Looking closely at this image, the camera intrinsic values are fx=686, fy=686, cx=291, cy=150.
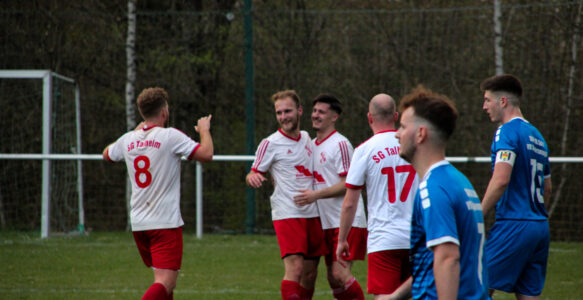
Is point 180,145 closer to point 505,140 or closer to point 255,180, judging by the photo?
point 255,180

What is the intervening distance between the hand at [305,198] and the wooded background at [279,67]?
7.21 m

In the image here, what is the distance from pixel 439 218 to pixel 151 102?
141 inches

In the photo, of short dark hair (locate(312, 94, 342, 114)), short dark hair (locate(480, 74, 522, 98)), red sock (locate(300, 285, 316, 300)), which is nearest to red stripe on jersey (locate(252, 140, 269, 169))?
short dark hair (locate(312, 94, 342, 114))

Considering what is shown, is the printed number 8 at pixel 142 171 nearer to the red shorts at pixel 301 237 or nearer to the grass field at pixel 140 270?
the red shorts at pixel 301 237

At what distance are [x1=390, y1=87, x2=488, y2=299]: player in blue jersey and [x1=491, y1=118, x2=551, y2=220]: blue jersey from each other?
2270 millimetres

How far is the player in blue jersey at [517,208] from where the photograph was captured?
16.7 ft

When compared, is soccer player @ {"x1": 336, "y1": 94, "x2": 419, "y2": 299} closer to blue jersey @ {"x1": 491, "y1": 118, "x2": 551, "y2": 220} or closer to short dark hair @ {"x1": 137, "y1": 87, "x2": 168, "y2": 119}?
blue jersey @ {"x1": 491, "y1": 118, "x2": 551, "y2": 220}

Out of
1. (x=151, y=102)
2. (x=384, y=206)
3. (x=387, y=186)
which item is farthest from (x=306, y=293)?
(x=151, y=102)

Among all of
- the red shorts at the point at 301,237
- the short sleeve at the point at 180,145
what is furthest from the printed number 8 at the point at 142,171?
the red shorts at the point at 301,237

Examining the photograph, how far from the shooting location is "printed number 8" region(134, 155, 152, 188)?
578 centimetres

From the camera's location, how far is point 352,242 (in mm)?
6340

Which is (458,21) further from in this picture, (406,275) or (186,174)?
(406,275)

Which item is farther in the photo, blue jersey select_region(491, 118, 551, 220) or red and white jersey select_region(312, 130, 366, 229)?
red and white jersey select_region(312, 130, 366, 229)

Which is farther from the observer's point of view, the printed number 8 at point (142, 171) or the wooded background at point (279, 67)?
the wooded background at point (279, 67)
